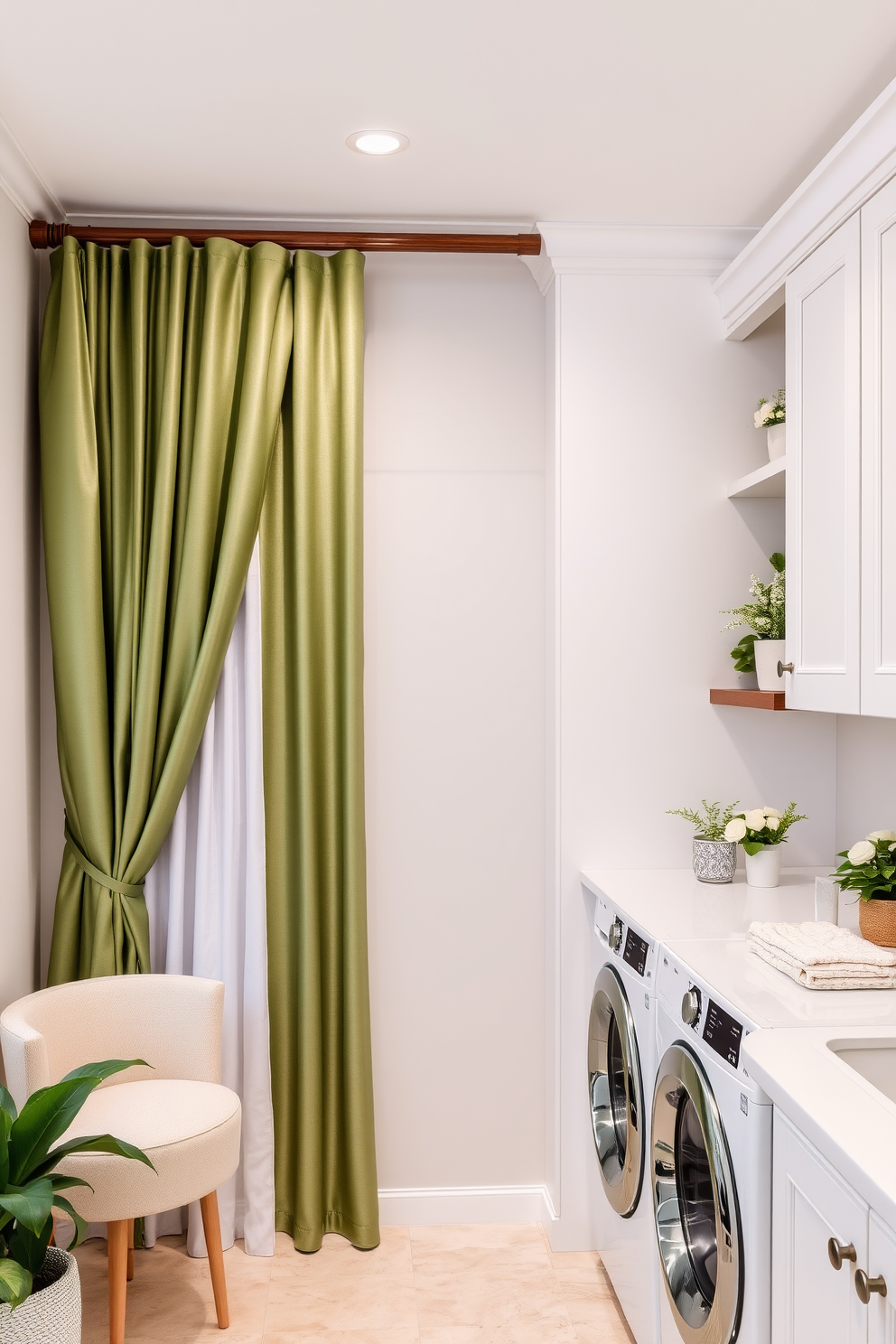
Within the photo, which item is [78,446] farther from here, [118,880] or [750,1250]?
[750,1250]

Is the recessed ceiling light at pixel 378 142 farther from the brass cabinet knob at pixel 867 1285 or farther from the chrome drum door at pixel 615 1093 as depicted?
the brass cabinet knob at pixel 867 1285

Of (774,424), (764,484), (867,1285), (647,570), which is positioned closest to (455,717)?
(647,570)

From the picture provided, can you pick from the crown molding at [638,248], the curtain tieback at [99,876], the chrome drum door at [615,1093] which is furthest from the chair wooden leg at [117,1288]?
the crown molding at [638,248]

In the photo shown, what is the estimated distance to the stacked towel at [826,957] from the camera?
69.9 inches

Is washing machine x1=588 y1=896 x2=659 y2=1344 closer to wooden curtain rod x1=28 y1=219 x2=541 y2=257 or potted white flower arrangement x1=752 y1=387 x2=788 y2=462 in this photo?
potted white flower arrangement x1=752 y1=387 x2=788 y2=462

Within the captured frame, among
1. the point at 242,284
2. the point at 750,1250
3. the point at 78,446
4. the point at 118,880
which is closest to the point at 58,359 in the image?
the point at 78,446

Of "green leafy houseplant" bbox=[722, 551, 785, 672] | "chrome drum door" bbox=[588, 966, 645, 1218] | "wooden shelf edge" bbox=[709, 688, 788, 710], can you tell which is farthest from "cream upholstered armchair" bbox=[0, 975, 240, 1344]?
"green leafy houseplant" bbox=[722, 551, 785, 672]

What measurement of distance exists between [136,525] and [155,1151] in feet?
4.72

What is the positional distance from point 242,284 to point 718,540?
1.39 meters

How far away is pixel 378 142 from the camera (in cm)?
229

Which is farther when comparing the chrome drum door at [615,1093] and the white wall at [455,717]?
the white wall at [455,717]

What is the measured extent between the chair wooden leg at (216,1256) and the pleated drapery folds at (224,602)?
0.34m

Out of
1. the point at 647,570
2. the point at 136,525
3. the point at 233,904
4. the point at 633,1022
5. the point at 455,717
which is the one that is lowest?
the point at 633,1022

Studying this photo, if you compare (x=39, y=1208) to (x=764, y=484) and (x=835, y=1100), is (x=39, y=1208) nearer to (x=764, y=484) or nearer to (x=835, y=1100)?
(x=835, y=1100)
